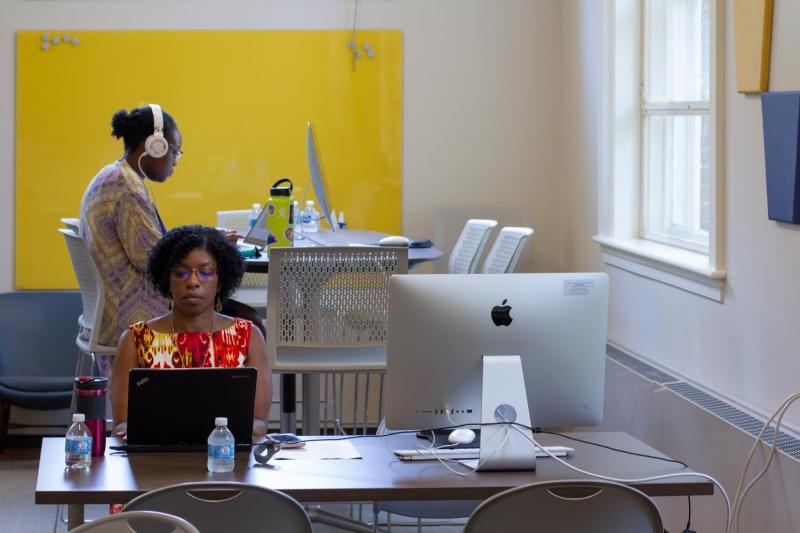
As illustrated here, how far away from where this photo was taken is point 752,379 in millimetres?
3418

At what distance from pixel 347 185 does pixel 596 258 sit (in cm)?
144

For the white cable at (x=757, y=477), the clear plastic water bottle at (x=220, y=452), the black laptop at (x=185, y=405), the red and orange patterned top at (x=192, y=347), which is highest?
the red and orange patterned top at (x=192, y=347)

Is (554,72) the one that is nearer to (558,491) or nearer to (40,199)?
(40,199)

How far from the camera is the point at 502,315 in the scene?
2.54 metres

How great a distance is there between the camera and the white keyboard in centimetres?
264

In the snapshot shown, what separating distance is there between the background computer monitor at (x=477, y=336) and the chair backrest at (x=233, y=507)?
447 mm

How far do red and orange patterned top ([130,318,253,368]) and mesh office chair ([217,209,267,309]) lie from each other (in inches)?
41.1

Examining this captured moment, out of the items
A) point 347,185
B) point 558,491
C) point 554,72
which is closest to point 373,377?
point 347,185

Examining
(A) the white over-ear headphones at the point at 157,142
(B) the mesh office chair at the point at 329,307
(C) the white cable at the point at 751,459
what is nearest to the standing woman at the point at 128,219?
(A) the white over-ear headphones at the point at 157,142

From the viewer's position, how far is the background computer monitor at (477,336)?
99.5 inches

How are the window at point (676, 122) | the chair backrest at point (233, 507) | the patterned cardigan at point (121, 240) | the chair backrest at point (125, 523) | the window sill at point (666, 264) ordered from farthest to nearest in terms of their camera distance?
the window at point (676, 122), the patterned cardigan at point (121, 240), the window sill at point (666, 264), the chair backrest at point (233, 507), the chair backrest at point (125, 523)

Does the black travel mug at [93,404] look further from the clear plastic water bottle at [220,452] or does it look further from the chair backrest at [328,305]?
the chair backrest at [328,305]

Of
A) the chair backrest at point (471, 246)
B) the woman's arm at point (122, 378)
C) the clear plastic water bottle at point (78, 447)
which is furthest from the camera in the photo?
the chair backrest at point (471, 246)

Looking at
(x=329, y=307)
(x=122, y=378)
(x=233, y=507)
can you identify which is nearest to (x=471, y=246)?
(x=329, y=307)
